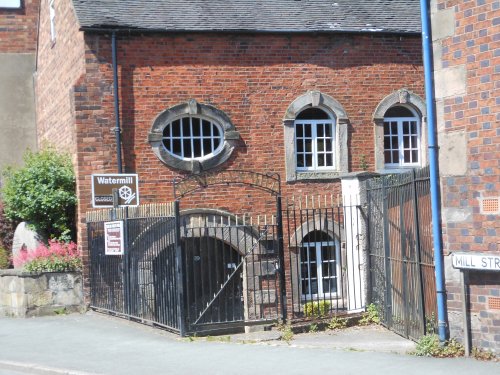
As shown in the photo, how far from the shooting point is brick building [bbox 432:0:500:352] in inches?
404

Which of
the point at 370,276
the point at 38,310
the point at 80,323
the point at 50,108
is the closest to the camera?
the point at 370,276

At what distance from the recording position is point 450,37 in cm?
1079

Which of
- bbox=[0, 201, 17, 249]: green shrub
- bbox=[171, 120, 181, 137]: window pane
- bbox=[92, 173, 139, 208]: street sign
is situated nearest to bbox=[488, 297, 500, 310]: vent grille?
bbox=[92, 173, 139, 208]: street sign

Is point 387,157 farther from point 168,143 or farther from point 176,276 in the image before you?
point 176,276

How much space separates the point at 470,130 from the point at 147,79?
922 centimetres

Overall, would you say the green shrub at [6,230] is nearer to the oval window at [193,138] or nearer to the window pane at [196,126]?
the oval window at [193,138]

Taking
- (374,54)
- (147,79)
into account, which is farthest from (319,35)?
(147,79)

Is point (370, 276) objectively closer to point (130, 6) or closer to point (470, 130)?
point (470, 130)

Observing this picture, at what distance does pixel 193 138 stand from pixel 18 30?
8040 mm

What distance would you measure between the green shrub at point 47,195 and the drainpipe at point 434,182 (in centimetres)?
949

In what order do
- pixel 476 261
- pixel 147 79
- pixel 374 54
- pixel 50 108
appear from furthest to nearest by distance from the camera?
pixel 50 108 < pixel 374 54 < pixel 147 79 < pixel 476 261

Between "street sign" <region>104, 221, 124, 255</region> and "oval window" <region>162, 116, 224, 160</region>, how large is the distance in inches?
123

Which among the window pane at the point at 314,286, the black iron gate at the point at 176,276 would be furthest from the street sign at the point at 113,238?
the window pane at the point at 314,286

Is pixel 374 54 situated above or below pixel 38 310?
above
